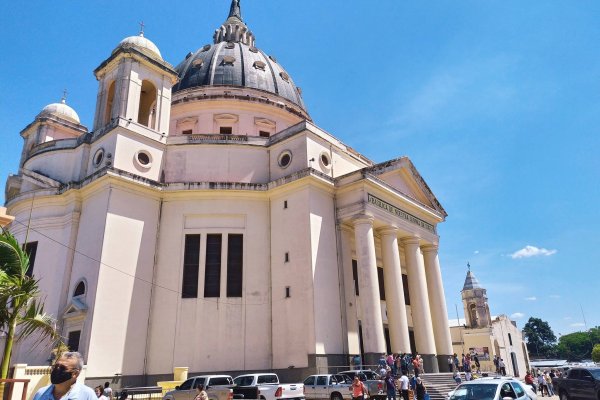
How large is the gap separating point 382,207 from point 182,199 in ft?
39.2

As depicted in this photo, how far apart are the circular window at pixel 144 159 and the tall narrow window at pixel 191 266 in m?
4.99

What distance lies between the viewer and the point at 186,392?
675 inches

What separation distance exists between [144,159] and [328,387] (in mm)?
17039

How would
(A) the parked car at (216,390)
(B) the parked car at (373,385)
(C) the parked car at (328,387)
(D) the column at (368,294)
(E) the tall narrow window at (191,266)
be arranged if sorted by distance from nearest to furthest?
(A) the parked car at (216,390) < (C) the parked car at (328,387) < (B) the parked car at (373,385) < (D) the column at (368,294) < (E) the tall narrow window at (191,266)

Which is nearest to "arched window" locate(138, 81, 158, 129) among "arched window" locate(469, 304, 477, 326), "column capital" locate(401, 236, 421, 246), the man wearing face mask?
"column capital" locate(401, 236, 421, 246)

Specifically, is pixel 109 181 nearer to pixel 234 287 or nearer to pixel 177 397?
pixel 234 287

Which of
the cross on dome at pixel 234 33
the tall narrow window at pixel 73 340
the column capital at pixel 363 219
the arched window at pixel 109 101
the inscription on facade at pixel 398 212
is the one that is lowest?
the tall narrow window at pixel 73 340

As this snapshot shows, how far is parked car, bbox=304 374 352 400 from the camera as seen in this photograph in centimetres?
1730

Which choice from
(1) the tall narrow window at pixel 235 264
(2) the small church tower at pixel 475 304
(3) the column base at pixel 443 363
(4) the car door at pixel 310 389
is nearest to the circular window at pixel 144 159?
(1) the tall narrow window at pixel 235 264

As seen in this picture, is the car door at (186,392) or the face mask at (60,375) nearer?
the face mask at (60,375)

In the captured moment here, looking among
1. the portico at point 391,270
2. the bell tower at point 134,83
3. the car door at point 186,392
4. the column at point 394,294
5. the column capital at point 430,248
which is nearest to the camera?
the car door at point 186,392

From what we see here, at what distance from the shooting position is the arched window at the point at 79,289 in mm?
23203

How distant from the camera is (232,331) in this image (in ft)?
79.3

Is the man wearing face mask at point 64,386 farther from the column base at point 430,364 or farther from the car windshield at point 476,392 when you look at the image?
the column base at point 430,364
